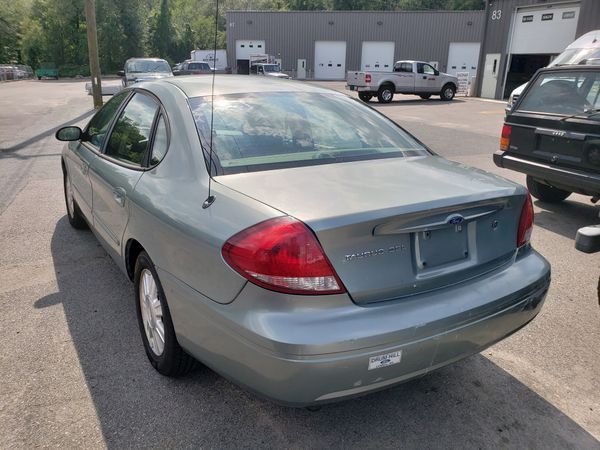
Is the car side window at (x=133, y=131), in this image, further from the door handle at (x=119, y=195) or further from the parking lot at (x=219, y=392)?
the parking lot at (x=219, y=392)

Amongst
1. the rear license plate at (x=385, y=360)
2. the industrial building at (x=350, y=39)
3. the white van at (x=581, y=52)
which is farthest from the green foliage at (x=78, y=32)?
the rear license plate at (x=385, y=360)

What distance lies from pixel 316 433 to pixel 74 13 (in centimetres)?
6711

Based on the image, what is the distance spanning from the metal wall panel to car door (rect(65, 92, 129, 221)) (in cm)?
4651

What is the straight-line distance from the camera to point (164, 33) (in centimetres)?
6681

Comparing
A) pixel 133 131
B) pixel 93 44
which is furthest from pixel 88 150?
pixel 93 44

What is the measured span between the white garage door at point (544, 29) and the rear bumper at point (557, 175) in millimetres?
19606

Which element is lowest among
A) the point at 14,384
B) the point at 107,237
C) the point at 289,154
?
the point at 14,384

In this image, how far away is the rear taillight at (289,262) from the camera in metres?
2.00

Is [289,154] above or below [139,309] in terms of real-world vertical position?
above

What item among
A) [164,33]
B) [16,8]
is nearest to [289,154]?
[164,33]

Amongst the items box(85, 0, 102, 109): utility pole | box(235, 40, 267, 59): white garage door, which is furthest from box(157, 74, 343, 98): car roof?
box(235, 40, 267, 59): white garage door

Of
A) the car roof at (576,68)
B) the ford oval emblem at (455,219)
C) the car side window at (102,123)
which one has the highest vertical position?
the car roof at (576,68)

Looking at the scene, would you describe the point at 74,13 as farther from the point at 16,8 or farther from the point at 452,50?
the point at 452,50

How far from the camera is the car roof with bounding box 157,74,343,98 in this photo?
316 centimetres
